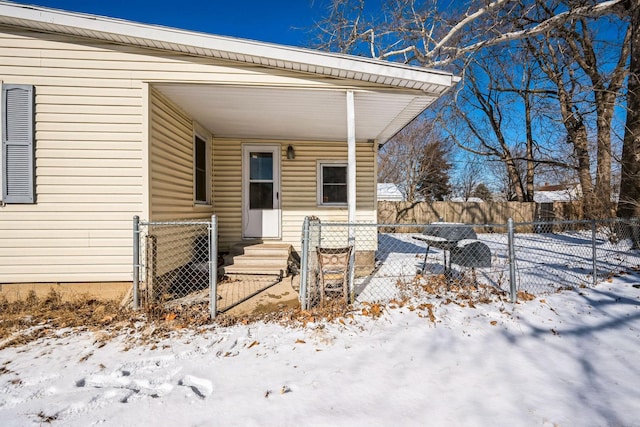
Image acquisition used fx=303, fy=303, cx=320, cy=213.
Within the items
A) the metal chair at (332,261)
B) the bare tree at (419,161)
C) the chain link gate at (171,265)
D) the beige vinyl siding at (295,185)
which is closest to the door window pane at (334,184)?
the beige vinyl siding at (295,185)

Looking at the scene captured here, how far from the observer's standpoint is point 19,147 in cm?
395

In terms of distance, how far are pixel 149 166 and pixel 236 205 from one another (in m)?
2.64

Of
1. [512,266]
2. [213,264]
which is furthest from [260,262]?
[512,266]

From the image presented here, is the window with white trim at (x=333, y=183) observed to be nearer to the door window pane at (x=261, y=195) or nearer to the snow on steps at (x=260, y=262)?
the door window pane at (x=261, y=195)

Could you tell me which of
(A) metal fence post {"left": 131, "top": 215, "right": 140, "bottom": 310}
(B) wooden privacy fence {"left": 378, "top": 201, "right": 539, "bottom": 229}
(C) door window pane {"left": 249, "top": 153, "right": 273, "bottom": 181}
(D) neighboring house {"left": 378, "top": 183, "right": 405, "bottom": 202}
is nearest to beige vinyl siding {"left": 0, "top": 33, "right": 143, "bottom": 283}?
(A) metal fence post {"left": 131, "top": 215, "right": 140, "bottom": 310}

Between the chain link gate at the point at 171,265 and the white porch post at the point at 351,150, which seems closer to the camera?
the chain link gate at the point at 171,265

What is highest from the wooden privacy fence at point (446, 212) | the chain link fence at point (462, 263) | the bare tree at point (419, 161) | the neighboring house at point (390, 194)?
the bare tree at point (419, 161)

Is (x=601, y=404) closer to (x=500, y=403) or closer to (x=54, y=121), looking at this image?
(x=500, y=403)

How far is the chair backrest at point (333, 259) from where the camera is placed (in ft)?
12.2

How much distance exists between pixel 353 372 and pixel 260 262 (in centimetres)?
339

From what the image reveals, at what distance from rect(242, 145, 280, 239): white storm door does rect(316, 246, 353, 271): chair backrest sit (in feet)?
10.3

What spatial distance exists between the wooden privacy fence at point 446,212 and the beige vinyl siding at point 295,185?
344 inches

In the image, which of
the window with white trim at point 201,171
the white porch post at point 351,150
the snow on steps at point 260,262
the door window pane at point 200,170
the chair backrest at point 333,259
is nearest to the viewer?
the chair backrest at point 333,259

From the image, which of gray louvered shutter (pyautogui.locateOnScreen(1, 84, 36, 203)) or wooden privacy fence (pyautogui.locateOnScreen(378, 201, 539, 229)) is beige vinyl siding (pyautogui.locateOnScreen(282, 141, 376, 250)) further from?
wooden privacy fence (pyautogui.locateOnScreen(378, 201, 539, 229))
